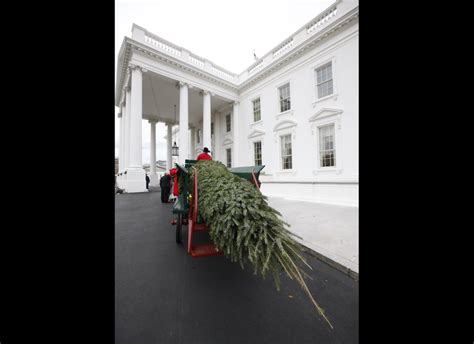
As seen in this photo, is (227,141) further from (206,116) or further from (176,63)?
(176,63)

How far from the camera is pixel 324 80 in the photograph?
916cm

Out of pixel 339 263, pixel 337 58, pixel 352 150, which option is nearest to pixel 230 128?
pixel 337 58

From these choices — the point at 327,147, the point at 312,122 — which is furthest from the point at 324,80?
the point at 327,147

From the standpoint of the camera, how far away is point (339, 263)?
2.45 m

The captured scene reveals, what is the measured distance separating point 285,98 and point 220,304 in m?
11.5

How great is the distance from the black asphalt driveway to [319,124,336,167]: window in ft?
23.9

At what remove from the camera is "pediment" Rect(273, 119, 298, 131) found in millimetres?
10289

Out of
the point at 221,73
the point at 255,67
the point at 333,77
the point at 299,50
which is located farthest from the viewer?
the point at 221,73

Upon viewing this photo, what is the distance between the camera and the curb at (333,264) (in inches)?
88.9

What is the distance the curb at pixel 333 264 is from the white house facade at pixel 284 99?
5682 millimetres

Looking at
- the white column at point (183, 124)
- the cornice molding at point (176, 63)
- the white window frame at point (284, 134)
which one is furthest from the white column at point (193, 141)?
the white window frame at point (284, 134)
